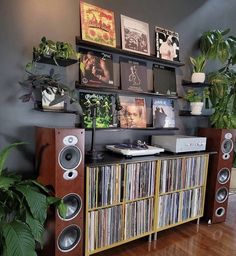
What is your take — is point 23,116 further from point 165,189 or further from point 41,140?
point 165,189

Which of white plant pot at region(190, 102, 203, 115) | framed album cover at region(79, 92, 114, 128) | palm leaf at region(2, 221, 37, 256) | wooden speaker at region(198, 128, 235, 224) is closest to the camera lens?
palm leaf at region(2, 221, 37, 256)

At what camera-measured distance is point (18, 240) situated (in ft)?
3.98

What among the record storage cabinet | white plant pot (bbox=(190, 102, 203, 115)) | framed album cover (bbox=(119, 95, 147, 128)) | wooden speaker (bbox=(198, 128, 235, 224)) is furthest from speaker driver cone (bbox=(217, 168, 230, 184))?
framed album cover (bbox=(119, 95, 147, 128))

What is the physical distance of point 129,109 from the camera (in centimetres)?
220

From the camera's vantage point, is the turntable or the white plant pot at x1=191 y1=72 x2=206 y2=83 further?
the white plant pot at x1=191 y1=72 x2=206 y2=83

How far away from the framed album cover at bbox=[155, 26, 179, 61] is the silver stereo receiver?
2.69 feet

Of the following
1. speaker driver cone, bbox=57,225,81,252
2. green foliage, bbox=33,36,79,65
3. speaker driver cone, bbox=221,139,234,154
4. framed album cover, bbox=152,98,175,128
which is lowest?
speaker driver cone, bbox=57,225,81,252

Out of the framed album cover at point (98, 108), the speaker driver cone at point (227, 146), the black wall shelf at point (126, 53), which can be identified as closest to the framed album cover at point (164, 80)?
the black wall shelf at point (126, 53)

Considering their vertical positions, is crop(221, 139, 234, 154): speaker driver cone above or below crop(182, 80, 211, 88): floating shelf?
below

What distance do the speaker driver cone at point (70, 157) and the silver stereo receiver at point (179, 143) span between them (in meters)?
0.89

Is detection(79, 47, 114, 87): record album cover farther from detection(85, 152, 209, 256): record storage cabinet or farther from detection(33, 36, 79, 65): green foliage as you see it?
detection(85, 152, 209, 256): record storage cabinet

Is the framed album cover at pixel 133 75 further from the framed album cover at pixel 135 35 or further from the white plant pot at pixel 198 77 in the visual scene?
the white plant pot at pixel 198 77

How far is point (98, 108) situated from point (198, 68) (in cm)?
122

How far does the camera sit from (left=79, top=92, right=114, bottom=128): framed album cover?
1958 mm
